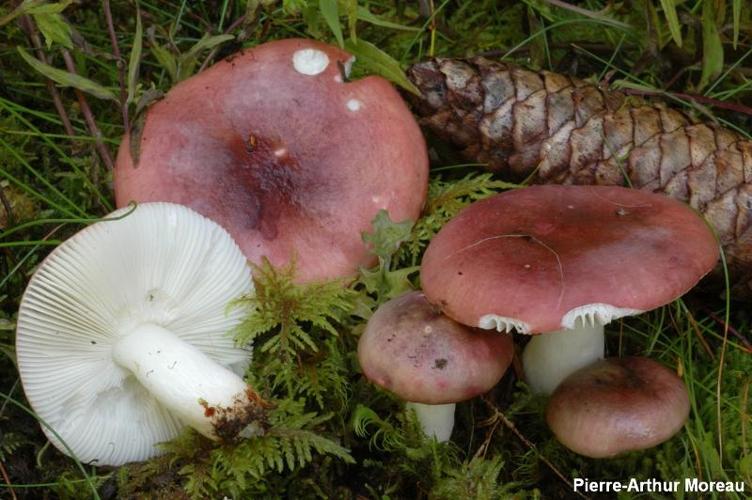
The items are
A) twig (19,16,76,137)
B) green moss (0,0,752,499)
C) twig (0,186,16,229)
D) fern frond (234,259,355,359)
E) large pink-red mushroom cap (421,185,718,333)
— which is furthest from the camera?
twig (19,16,76,137)

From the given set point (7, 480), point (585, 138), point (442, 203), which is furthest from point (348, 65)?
point (7, 480)

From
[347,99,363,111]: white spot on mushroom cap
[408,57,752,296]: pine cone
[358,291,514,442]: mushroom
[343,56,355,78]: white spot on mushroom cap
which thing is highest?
[343,56,355,78]: white spot on mushroom cap

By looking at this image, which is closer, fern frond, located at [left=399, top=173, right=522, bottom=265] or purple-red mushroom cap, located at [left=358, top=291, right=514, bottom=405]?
purple-red mushroom cap, located at [left=358, top=291, right=514, bottom=405]

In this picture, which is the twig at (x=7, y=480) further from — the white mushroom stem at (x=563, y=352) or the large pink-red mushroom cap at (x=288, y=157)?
the white mushroom stem at (x=563, y=352)

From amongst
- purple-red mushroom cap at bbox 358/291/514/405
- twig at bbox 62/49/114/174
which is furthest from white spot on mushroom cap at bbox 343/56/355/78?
purple-red mushroom cap at bbox 358/291/514/405

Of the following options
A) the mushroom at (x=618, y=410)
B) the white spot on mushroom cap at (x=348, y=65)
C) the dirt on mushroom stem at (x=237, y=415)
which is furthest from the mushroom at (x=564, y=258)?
the white spot on mushroom cap at (x=348, y=65)

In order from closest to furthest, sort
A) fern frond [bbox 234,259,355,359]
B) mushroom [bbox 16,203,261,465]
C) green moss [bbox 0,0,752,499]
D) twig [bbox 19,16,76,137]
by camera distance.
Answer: mushroom [bbox 16,203,261,465] < green moss [bbox 0,0,752,499] < fern frond [bbox 234,259,355,359] < twig [bbox 19,16,76,137]

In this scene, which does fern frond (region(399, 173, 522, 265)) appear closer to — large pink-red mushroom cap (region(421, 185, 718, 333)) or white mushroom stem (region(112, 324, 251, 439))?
large pink-red mushroom cap (region(421, 185, 718, 333))
